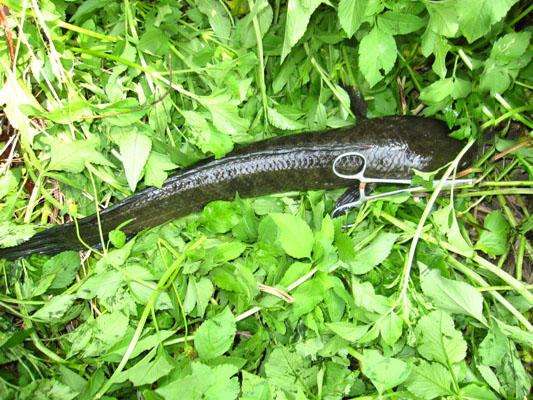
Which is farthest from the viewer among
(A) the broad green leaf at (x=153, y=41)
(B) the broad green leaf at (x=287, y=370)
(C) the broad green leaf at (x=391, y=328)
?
(A) the broad green leaf at (x=153, y=41)

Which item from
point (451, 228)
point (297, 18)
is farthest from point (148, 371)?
A: point (297, 18)

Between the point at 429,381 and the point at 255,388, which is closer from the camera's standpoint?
the point at 429,381

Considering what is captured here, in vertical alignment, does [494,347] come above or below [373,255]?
below

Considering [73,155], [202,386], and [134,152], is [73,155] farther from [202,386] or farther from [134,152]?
[202,386]

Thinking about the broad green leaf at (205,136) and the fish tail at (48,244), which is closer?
the broad green leaf at (205,136)

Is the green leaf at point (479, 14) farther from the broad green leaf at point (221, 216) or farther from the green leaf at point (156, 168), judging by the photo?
the green leaf at point (156, 168)

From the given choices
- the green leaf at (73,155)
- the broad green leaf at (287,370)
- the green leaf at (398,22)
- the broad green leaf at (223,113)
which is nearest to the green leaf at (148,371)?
the broad green leaf at (287,370)
